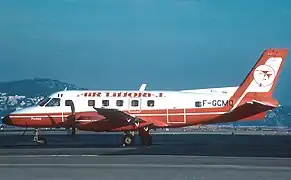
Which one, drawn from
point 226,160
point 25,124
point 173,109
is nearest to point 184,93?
point 173,109

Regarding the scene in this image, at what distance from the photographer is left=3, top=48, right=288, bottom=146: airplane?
3534cm

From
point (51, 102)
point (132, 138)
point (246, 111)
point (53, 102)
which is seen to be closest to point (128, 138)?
point (132, 138)

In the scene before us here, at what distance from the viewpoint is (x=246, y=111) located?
35.8 m

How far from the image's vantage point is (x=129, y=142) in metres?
34.9

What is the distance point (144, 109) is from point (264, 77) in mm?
7826

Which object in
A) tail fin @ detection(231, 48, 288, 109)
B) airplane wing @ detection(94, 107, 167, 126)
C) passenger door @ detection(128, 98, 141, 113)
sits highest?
tail fin @ detection(231, 48, 288, 109)

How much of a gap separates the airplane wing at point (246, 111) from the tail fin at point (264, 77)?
2.46ft

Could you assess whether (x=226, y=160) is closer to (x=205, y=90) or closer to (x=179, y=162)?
(x=179, y=162)

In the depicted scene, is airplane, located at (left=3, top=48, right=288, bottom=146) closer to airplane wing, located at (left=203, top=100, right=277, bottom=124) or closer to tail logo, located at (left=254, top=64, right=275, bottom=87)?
Answer: airplane wing, located at (left=203, top=100, right=277, bottom=124)

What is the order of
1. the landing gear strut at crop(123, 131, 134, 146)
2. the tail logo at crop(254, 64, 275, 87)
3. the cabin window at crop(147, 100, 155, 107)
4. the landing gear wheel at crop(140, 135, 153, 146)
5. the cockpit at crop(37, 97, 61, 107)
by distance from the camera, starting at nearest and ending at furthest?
the landing gear strut at crop(123, 131, 134, 146), the landing gear wheel at crop(140, 135, 153, 146), the cabin window at crop(147, 100, 155, 107), the cockpit at crop(37, 97, 61, 107), the tail logo at crop(254, 64, 275, 87)

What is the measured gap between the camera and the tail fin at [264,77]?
121ft

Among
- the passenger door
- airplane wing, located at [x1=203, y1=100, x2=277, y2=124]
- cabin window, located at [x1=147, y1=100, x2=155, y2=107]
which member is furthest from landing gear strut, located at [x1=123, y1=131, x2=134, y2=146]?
airplane wing, located at [x1=203, y1=100, x2=277, y2=124]

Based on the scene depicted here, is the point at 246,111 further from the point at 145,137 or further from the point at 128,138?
the point at 128,138

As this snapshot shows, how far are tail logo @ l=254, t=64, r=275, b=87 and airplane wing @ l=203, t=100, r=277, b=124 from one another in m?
1.85
